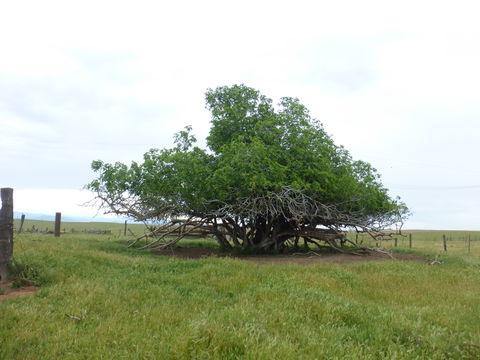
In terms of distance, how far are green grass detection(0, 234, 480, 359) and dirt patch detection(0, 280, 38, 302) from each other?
1.08 ft


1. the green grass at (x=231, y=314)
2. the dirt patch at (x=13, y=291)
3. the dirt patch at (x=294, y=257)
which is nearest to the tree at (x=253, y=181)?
the dirt patch at (x=294, y=257)

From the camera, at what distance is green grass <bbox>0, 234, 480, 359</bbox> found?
5.26 m

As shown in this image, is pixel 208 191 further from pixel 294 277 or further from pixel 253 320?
pixel 253 320

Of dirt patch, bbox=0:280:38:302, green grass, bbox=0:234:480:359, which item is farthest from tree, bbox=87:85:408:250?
dirt patch, bbox=0:280:38:302

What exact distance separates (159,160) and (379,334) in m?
13.5

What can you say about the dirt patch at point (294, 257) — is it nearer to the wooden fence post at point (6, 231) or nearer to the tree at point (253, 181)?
the tree at point (253, 181)

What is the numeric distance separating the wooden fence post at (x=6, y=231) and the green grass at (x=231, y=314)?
1.18 ft

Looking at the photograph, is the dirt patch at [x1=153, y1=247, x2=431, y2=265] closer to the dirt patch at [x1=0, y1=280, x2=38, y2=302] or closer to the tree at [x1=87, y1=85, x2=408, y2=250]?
the tree at [x1=87, y1=85, x2=408, y2=250]

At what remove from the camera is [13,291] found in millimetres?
9055

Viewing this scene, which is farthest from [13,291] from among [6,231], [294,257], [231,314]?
[294,257]

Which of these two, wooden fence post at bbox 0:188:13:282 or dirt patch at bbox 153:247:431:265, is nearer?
wooden fence post at bbox 0:188:13:282

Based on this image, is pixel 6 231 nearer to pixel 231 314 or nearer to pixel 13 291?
pixel 13 291

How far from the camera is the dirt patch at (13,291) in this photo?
8.55 m

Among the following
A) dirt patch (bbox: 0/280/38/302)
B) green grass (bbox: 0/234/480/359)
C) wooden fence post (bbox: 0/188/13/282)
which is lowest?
dirt patch (bbox: 0/280/38/302)
